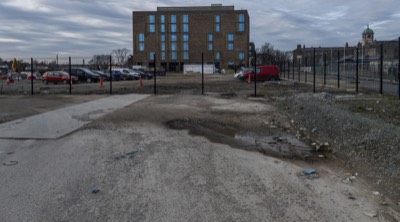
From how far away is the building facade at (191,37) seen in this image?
120 metres

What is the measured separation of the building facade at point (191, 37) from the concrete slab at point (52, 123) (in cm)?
10613

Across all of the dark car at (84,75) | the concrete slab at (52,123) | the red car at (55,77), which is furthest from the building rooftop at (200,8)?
the concrete slab at (52,123)

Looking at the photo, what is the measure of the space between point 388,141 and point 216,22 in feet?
383

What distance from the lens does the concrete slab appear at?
10272 mm

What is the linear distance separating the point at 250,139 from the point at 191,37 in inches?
4514

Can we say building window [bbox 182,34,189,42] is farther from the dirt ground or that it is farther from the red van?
the dirt ground

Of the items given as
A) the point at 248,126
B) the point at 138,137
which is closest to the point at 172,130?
the point at 138,137

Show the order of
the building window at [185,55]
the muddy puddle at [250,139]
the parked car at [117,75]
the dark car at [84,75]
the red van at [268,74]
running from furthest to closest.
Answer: the building window at [185,55] → the parked car at [117,75] → the dark car at [84,75] → the red van at [268,74] → the muddy puddle at [250,139]

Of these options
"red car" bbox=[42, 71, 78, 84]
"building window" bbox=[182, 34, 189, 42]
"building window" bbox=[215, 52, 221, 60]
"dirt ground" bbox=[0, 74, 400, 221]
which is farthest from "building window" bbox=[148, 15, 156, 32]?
"dirt ground" bbox=[0, 74, 400, 221]

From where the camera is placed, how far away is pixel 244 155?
26.7 feet

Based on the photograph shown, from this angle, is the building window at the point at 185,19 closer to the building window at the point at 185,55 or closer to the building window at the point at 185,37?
the building window at the point at 185,37

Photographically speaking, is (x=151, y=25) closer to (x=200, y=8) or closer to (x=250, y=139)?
(x=200, y=8)

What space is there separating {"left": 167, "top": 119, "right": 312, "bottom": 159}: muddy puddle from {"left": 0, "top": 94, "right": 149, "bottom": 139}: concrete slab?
2.76 metres

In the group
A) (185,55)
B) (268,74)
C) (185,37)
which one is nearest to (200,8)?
(185,37)
